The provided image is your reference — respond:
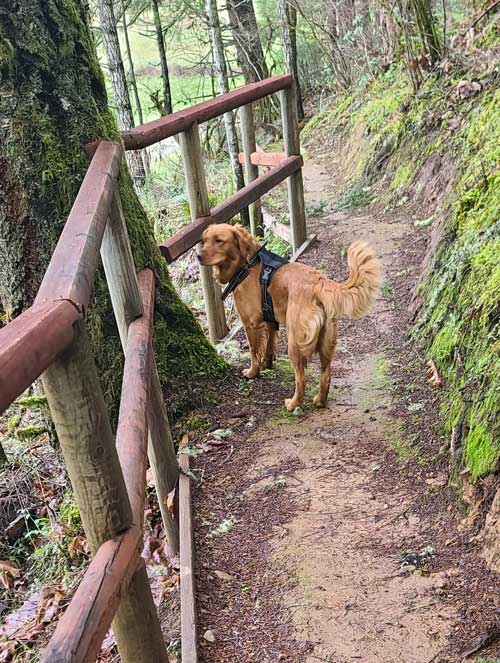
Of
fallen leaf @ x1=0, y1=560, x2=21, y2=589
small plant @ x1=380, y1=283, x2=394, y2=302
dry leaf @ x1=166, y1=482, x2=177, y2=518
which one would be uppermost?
dry leaf @ x1=166, y1=482, x2=177, y2=518

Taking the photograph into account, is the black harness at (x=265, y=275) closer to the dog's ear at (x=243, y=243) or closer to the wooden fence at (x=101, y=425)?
the dog's ear at (x=243, y=243)

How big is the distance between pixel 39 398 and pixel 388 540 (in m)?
2.07

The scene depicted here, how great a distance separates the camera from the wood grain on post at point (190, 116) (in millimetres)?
4418

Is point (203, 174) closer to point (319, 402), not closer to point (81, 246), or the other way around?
point (319, 402)

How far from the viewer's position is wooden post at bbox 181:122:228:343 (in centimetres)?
531

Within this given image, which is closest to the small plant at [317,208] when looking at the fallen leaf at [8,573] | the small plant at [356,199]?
the small plant at [356,199]

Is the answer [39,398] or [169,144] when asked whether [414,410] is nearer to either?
[39,398]

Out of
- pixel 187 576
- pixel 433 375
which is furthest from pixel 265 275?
pixel 187 576

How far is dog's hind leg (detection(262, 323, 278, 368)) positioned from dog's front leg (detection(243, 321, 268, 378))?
0.03 metres

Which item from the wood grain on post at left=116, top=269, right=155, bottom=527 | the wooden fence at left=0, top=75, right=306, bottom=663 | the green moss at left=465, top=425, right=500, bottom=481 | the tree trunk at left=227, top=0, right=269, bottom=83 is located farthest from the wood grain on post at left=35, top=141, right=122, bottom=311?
the tree trunk at left=227, top=0, right=269, bottom=83

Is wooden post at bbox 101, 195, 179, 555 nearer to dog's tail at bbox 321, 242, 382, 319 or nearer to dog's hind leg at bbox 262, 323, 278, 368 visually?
dog's tail at bbox 321, 242, 382, 319

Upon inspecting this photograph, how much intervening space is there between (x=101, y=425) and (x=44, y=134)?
2258 millimetres

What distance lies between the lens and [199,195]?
553 centimetres

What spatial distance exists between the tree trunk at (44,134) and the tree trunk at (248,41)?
11869mm
